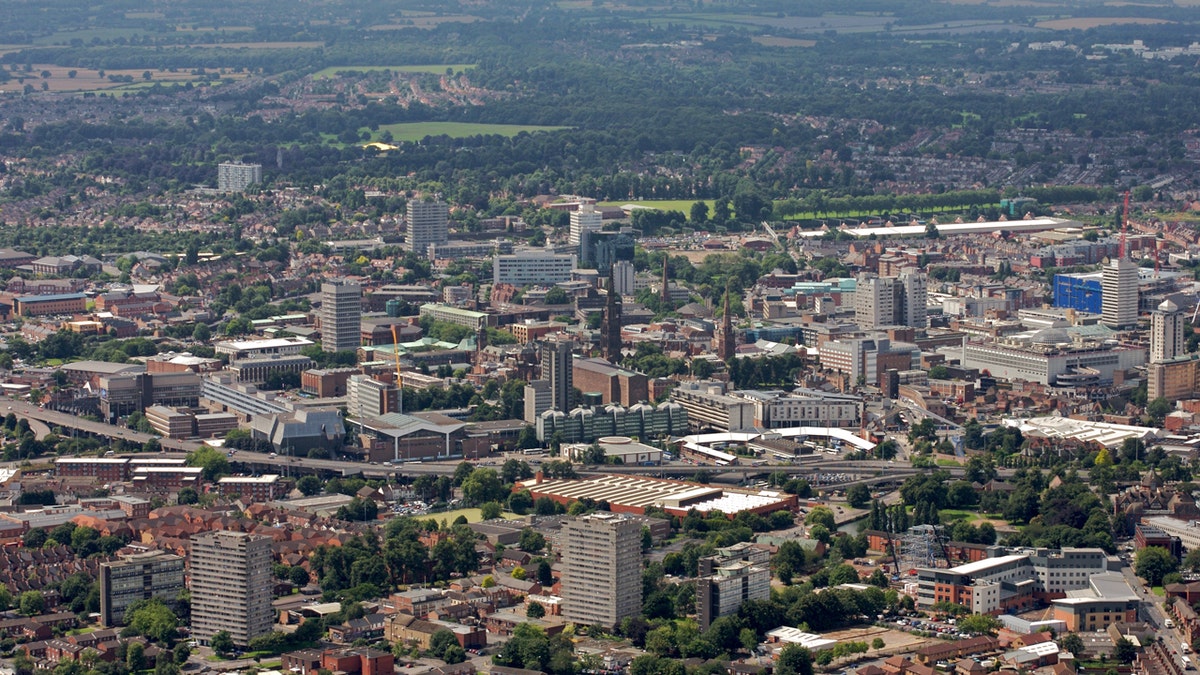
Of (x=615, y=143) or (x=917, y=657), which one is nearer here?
(x=917, y=657)

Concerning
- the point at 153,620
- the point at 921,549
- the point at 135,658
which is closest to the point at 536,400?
the point at 921,549

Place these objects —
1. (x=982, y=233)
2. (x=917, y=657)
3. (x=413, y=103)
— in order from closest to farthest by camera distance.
A: 1. (x=917, y=657)
2. (x=982, y=233)
3. (x=413, y=103)

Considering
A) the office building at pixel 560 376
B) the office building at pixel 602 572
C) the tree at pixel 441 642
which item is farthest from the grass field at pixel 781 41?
the tree at pixel 441 642

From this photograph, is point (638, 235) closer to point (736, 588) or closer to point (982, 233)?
point (982, 233)

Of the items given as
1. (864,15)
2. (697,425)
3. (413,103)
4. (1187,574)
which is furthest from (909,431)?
(864,15)

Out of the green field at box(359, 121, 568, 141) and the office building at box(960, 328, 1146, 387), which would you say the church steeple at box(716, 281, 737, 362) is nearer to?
the office building at box(960, 328, 1146, 387)
